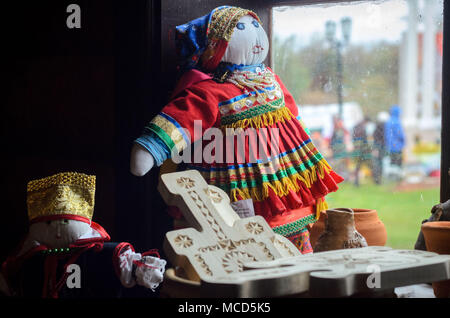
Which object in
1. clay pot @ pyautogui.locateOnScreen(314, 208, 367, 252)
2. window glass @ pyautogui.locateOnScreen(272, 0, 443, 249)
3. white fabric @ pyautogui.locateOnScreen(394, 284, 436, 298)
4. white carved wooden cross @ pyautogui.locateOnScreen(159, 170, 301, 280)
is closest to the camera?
white carved wooden cross @ pyautogui.locateOnScreen(159, 170, 301, 280)

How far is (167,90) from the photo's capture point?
5.43ft

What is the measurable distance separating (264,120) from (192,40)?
0.27 m

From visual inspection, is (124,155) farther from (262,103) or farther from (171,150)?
(262,103)

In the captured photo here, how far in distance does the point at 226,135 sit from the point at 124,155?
317mm

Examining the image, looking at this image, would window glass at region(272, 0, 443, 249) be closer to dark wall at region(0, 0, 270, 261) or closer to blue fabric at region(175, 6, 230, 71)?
dark wall at region(0, 0, 270, 261)

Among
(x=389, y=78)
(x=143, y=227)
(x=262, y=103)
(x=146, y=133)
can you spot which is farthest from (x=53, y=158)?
(x=389, y=78)

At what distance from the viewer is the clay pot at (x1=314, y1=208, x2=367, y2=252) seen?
1.24 m

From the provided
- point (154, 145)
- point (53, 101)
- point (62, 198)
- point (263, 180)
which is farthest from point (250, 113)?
point (53, 101)

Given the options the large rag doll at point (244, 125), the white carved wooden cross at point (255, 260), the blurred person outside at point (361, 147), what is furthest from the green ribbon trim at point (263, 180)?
the blurred person outside at point (361, 147)

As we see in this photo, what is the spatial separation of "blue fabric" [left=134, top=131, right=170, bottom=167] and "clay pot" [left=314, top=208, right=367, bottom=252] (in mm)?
403

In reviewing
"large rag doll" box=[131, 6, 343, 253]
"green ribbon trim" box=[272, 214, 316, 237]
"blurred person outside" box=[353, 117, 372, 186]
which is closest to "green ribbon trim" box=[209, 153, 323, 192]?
"large rag doll" box=[131, 6, 343, 253]

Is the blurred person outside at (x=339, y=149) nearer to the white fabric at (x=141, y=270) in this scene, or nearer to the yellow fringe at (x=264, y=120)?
the yellow fringe at (x=264, y=120)
